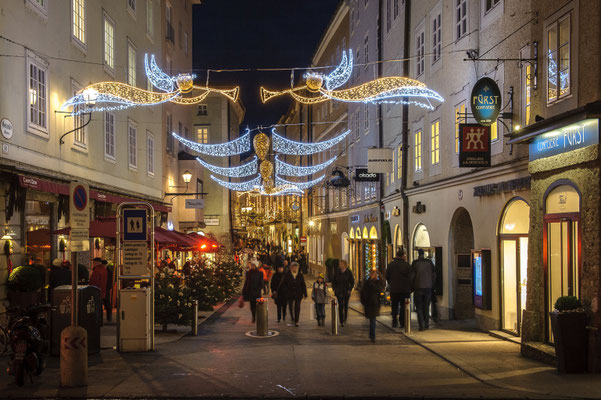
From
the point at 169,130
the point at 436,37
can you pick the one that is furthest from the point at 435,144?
the point at 169,130

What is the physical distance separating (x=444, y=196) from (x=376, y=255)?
1045 cm

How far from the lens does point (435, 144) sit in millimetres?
20719

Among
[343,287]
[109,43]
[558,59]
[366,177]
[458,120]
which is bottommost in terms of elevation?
[343,287]

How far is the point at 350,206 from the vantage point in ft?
125

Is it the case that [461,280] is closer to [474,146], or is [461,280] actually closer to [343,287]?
[343,287]

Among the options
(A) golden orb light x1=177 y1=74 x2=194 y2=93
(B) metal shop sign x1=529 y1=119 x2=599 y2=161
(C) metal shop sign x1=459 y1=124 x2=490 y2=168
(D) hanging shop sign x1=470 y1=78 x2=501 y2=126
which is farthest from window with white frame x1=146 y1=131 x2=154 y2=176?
(B) metal shop sign x1=529 y1=119 x2=599 y2=161

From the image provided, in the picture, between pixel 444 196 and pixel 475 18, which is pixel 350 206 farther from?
pixel 475 18

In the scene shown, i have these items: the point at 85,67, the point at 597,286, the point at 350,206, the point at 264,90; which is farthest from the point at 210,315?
the point at 350,206

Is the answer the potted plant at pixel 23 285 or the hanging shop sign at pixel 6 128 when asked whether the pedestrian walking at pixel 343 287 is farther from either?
the hanging shop sign at pixel 6 128

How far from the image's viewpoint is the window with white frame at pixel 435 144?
20.4m

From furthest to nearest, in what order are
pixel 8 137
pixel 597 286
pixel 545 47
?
pixel 8 137
pixel 545 47
pixel 597 286

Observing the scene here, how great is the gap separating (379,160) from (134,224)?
12764 millimetres

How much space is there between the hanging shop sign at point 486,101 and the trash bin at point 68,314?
28.2 feet

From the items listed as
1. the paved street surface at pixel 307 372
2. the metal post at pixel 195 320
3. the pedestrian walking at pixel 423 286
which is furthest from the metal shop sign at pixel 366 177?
the metal post at pixel 195 320
